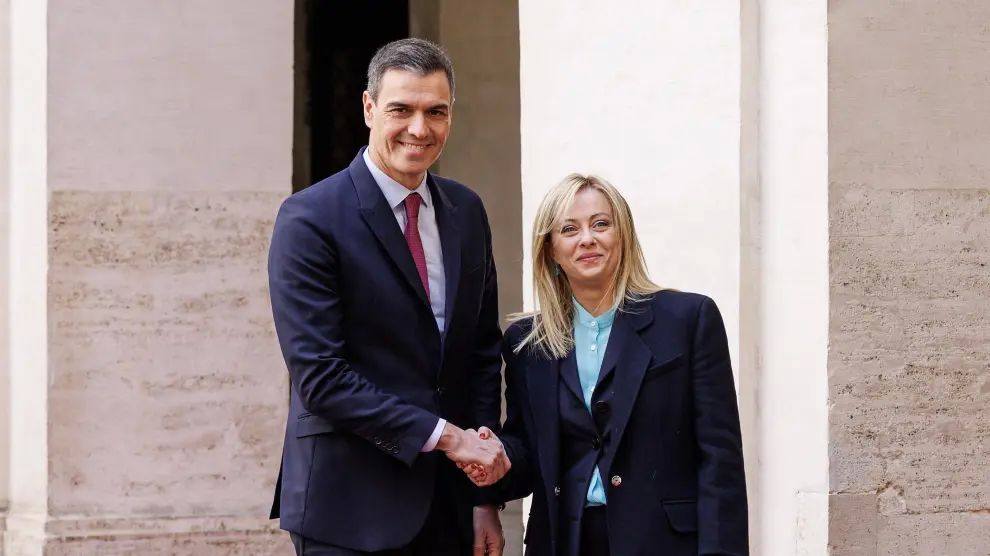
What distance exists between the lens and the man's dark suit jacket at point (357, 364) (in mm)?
3064

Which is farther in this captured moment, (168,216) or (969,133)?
(168,216)

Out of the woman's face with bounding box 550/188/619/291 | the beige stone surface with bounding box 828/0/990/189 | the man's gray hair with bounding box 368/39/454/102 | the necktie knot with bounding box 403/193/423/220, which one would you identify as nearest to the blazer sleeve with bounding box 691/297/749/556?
the woman's face with bounding box 550/188/619/291

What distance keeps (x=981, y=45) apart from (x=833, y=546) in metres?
1.72

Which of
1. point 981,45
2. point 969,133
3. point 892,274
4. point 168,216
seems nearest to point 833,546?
point 892,274

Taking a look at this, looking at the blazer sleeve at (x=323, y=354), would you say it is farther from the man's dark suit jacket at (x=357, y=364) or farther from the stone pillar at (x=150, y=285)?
the stone pillar at (x=150, y=285)

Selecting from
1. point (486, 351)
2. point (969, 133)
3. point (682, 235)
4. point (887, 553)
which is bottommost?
point (887, 553)

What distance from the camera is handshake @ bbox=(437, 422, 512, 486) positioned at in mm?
3102

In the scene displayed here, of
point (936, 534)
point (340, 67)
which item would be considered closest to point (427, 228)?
point (936, 534)

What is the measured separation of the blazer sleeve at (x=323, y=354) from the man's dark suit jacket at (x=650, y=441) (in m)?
0.31

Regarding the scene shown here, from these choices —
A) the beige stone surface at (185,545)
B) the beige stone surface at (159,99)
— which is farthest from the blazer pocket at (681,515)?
the beige stone surface at (159,99)

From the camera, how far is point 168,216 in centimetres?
545

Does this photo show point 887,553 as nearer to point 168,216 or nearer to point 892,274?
point 892,274

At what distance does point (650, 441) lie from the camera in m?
3.13

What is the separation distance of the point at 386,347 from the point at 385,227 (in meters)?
0.28
